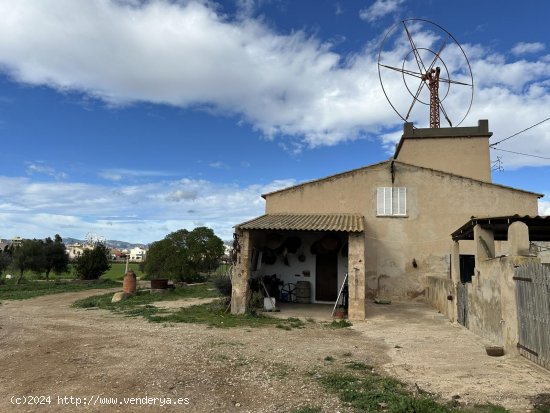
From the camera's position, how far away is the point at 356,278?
13.1 metres

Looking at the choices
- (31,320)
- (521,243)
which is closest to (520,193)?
(521,243)

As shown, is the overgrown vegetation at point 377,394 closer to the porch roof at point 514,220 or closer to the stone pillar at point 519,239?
the stone pillar at point 519,239

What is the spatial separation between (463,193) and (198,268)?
75.8 feet

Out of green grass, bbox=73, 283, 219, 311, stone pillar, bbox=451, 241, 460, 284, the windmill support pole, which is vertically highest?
the windmill support pole

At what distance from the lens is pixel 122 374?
634 cm

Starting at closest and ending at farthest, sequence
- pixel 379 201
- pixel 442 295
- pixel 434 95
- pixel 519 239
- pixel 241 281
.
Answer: pixel 519 239 → pixel 241 281 → pixel 442 295 → pixel 379 201 → pixel 434 95

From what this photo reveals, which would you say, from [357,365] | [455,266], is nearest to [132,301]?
[455,266]

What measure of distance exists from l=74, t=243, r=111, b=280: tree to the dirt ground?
23.8 m

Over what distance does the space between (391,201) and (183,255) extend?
20823mm

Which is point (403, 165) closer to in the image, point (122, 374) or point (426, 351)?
point (426, 351)

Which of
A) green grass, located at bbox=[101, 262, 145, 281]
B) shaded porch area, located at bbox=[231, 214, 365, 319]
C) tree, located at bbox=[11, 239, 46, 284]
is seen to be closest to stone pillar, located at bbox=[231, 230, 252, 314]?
shaded porch area, located at bbox=[231, 214, 365, 319]

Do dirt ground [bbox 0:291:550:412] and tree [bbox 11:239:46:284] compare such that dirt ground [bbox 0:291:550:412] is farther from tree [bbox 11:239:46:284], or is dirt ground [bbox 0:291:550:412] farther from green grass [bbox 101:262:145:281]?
green grass [bbox 101:262:145:281]

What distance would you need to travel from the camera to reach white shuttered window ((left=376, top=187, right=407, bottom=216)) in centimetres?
1769

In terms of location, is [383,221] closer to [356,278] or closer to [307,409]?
[356,278]
